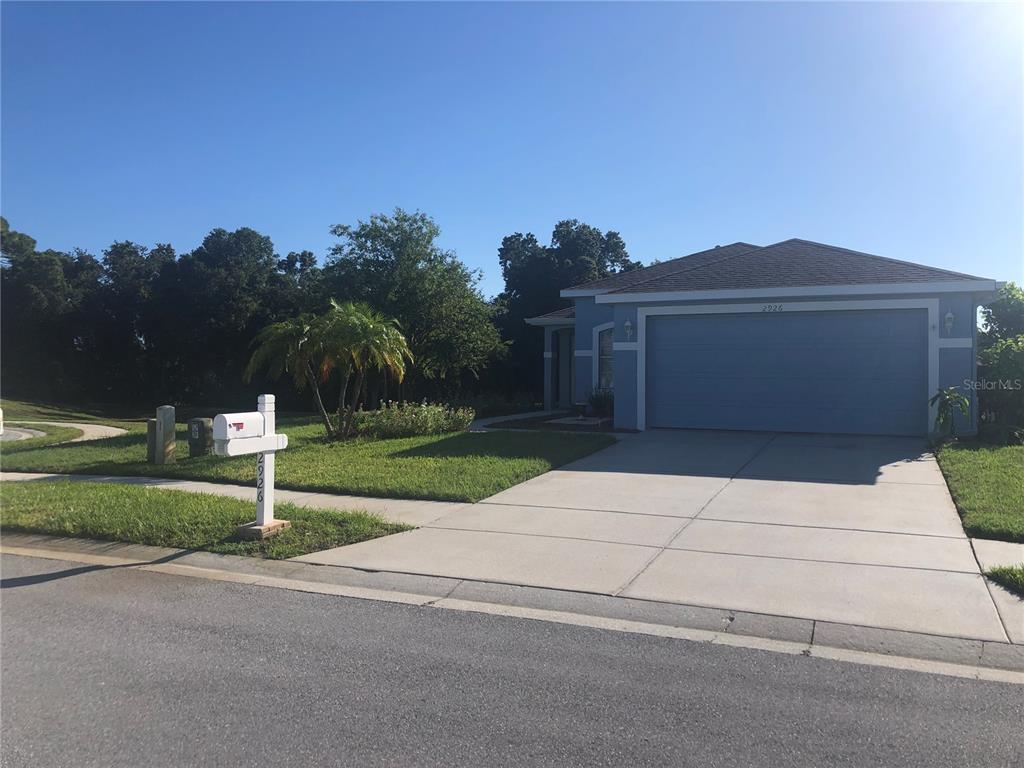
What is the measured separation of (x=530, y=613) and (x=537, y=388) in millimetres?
28610

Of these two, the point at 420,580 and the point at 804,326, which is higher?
the point at 804,326

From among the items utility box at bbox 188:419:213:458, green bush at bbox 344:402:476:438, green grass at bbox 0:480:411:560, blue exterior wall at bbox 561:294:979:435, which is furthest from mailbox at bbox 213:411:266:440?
blue exterior wall at bbox 561:294:979:435

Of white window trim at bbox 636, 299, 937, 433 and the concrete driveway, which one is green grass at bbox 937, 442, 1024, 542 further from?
A: white window trim at bbox 636, 299, 937, 433

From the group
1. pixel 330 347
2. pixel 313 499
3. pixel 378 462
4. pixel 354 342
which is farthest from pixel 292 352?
pixel 313 499

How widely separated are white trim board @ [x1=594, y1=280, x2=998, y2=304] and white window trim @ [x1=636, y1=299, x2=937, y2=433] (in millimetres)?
238

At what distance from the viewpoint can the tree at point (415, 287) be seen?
24.1 metres

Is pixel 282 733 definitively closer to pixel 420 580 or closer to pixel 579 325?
pixel 420 580

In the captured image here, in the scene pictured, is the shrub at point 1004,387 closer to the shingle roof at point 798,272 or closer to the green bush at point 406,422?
the shingle roof at point 798,272

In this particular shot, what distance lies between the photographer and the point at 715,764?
365cm

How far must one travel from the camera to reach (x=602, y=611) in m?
5.86

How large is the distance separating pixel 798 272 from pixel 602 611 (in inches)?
506

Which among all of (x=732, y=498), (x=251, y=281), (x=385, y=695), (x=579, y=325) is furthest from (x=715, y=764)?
(x=251, y=281)

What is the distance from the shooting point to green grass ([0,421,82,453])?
16969 mm

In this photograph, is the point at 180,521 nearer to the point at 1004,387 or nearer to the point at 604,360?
the point at 1004,387
